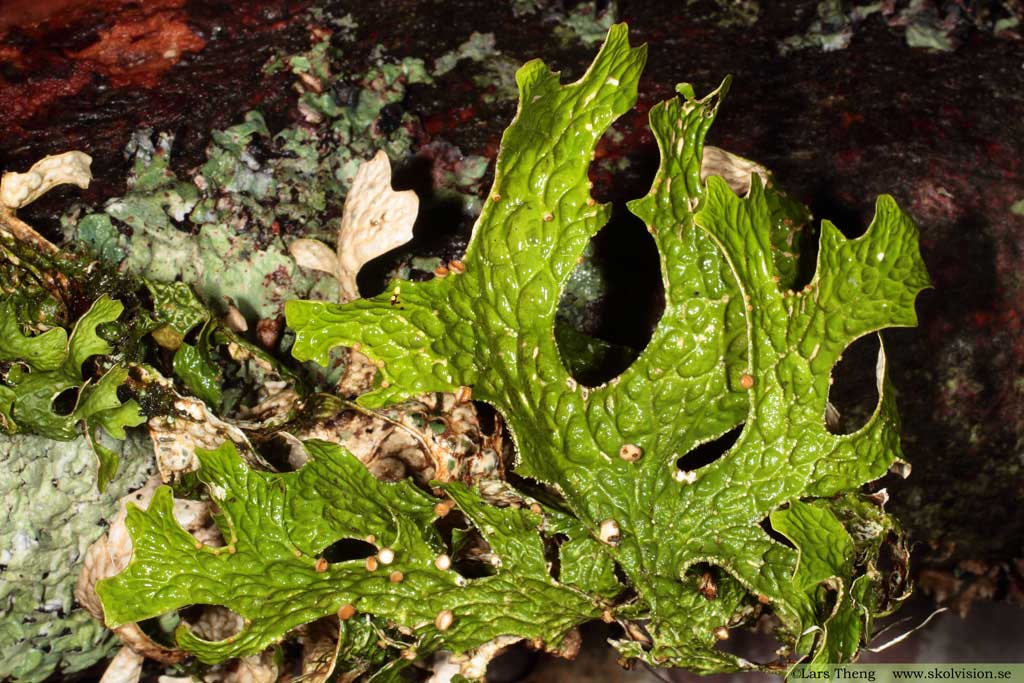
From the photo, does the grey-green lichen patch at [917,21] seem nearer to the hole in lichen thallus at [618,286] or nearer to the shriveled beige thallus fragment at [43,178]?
the hole in lichen thallus at [618,286]

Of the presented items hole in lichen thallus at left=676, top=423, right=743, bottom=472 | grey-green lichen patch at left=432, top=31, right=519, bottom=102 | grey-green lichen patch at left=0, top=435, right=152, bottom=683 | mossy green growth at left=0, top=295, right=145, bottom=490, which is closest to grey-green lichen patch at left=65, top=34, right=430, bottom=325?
grey-green lichen patch at left=432, top=31, right=519, bottom=102

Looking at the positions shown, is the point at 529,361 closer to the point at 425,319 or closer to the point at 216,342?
the point at 425,319

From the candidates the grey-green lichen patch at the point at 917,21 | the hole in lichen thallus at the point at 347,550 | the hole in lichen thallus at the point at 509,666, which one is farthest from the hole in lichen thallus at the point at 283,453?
the grey-green lichen patch at the point at 917,21

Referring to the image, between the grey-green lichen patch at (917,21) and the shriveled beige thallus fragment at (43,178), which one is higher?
the shriveled beige thallus fragment at (43,178)

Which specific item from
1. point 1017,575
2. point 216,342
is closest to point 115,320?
point 216,342

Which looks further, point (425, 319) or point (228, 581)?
point (425, 319)

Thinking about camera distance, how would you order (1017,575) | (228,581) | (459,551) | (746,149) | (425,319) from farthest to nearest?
(1017,575)
(746,149)
(459,551)
(425,319)
(228,581)
